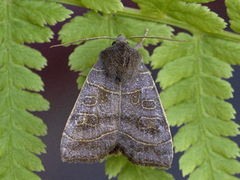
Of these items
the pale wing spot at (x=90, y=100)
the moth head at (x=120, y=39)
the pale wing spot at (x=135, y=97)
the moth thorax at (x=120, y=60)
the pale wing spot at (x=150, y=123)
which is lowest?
the pale wing spot at (x=90, y=100)

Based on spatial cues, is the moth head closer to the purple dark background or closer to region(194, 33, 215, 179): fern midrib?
region(194, 33, 215, 179): fern midrib

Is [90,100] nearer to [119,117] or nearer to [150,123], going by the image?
[119,117]

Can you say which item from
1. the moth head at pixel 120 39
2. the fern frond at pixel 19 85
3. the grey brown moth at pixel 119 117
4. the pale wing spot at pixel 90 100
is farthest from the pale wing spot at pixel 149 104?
the fern frond at pixel 19 85

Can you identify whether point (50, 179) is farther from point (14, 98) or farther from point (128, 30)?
point (128, 30)

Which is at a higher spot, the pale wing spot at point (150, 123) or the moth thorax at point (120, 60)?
the moth thorax at point (120, 60)

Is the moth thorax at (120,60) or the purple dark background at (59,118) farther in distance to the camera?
the purple dark background at (59,118)

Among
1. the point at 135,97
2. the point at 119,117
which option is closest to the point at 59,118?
the point at 119,117

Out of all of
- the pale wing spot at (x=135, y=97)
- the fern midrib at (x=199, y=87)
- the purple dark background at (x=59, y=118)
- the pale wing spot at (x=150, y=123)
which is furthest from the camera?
the purple dark background at (x=59, y=118)

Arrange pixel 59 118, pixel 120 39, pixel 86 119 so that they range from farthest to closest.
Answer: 1. pixel 59 118
2. pixel 120 39
3. pixel 86 119

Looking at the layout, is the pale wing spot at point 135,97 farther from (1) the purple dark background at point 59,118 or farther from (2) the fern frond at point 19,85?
(1) the purple dark background at point 59,118

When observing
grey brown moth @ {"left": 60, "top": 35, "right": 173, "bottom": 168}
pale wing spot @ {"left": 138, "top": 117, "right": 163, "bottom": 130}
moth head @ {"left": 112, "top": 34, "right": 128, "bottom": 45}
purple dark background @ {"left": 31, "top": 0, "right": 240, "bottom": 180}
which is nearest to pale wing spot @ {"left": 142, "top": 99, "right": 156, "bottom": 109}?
grey brown moth @ {"left": 60, "top": 35, "right": 173, "bottom": 168}
